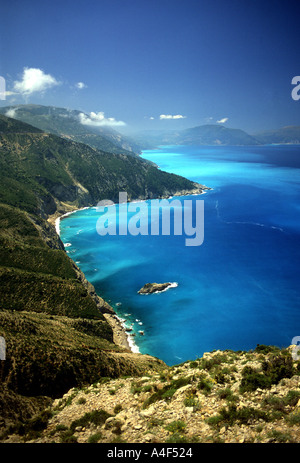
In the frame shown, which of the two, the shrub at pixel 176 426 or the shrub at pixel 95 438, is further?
the shrub at pixel 95 438

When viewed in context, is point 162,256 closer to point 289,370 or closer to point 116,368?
point 116,368

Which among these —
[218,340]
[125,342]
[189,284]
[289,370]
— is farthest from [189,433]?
[189,284]

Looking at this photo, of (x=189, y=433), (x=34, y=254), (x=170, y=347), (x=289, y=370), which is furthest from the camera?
(x=34, y=254)

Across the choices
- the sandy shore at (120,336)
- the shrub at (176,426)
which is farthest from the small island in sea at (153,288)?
the shrub at (176,426)

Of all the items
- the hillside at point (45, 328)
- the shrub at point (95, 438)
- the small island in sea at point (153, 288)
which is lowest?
the small island in sea at point (153, 288)

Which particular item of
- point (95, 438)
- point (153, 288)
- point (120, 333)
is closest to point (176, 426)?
point (95, 438)

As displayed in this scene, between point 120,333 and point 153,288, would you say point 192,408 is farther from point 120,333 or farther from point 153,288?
point 153,288

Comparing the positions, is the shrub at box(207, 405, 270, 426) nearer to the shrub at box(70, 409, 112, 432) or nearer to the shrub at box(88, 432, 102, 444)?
the shrub at box(88, 432, 102, 444)

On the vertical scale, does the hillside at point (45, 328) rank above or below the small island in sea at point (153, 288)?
above

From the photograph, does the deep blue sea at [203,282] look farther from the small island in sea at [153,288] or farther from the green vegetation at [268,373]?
the green vegetation at [268,373]
